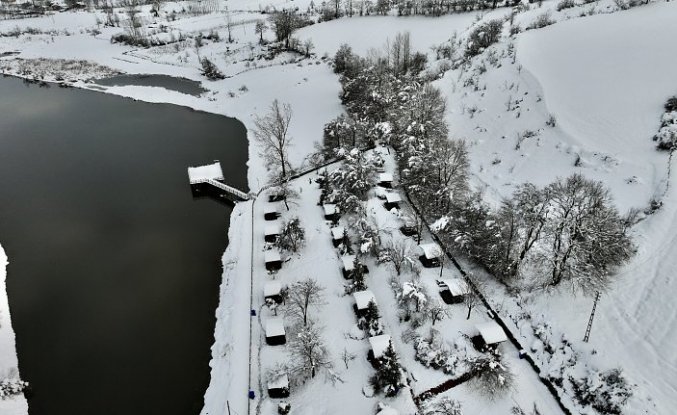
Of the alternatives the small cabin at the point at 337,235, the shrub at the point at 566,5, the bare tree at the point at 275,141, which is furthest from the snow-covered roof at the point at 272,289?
the shrub at the point at 566,5

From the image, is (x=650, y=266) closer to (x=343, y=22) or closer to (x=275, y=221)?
(x=275, y=221)

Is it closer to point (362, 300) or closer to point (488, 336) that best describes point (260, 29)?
point (362, 300)

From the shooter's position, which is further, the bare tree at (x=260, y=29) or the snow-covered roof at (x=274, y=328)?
the bare tree at (x=260, y=29)

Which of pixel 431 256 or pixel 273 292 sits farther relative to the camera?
pixel 431 256

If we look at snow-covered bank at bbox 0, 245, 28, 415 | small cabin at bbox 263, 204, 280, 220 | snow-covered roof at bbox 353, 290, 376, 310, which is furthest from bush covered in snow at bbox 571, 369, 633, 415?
snow-covered bank at bbox 0, 245, 28, 415

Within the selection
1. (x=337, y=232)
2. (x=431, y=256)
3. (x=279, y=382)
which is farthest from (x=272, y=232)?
(x=279, y=382)

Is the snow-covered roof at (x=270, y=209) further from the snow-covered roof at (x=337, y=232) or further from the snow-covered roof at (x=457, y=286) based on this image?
the snow-covered roof at (x=457, y=286)

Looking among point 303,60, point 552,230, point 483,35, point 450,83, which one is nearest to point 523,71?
point 450,83
